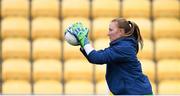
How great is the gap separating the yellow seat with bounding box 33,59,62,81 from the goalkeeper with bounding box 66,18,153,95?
2638mm

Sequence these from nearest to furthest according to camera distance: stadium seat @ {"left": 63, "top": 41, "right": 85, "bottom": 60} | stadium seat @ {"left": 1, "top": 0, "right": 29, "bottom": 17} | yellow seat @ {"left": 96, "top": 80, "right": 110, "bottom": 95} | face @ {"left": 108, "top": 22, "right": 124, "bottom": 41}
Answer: face @ {"left": 108, "top": 22, "right": 124, "bottom": 41} < yellow seat @ {"left": 96, "top": 80, "right": 110, "bottom": 95} < stadium seat @ {"left": 63, "top": 41, "right": 85, "bottom": 60} < stadium seat @ {"left": 1, "top": 0, "right": 29, "bottom": 17}

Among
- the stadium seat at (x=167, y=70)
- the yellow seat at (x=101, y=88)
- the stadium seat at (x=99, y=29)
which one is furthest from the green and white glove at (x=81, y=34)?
the stadium seat at (x=99, y=29)

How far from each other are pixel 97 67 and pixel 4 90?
965 mm

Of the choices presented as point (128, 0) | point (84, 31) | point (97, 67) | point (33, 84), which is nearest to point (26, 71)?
point (33, 84)

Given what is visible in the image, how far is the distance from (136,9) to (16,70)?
149 cm

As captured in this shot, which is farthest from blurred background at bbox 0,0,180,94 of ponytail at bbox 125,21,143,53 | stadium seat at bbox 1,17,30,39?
ponytail at bbox 125,21,143,53

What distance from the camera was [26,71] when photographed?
276 inches

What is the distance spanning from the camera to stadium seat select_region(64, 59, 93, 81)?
6.96 meters

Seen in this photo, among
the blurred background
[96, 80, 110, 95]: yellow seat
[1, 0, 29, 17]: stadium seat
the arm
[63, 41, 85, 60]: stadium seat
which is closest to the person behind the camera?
the arm

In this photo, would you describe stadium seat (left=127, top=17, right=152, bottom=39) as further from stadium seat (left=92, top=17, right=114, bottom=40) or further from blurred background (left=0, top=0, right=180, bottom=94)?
stadium seat (left=92, top=17, right=114, bottom=40)

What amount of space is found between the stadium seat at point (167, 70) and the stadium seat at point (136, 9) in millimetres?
663

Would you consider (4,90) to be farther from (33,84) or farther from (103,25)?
(103,25)

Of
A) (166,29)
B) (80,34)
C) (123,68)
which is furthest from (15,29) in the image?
(123,68)

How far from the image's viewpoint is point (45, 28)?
7332mm
